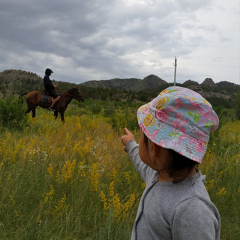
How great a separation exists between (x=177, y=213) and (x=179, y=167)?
8.6 inches

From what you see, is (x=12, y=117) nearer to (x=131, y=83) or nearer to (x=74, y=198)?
(x=74, y=198)

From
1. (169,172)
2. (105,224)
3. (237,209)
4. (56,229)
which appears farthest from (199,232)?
(237,209)

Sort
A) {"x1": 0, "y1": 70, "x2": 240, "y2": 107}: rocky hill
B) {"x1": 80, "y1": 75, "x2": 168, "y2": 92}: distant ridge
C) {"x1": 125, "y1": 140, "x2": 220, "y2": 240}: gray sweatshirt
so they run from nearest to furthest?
{"x1": 125, "y1": 140, "x2": 220, "y2": 240}: gray sweatshirt < {"x1": 0, "y1": 70, "x2": 240, "y2": 107}: rocky hill < {"x1": 80, "y1": 75, "x2": 168, "y2": 92}: distant ridge

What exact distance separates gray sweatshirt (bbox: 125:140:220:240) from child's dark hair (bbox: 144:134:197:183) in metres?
0.03

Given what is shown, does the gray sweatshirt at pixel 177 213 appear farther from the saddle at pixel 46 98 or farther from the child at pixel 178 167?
the saddle at pixel 46 98

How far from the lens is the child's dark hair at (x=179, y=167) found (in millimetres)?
1178

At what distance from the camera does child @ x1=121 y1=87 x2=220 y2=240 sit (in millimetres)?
1057

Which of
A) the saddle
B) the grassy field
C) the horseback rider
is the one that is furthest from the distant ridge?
the grassy field

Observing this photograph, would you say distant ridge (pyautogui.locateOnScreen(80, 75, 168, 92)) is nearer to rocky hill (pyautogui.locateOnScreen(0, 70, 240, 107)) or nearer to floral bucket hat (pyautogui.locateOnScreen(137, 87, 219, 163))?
Answer: rocky hill (pyautogui.locateOnScreen(0, 70, 240, 107))

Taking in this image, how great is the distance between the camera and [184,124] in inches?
45.0

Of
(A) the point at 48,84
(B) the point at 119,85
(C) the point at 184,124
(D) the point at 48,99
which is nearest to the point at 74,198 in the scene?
(C) the point at 184,124

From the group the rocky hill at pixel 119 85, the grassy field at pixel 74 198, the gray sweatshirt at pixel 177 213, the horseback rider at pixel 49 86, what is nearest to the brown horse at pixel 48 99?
the horseback rider at pixel 49 86

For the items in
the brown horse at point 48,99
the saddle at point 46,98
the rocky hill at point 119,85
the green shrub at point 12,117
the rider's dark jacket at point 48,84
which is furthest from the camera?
the rocky hill at point 119,85

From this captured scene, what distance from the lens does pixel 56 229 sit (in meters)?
2.24
